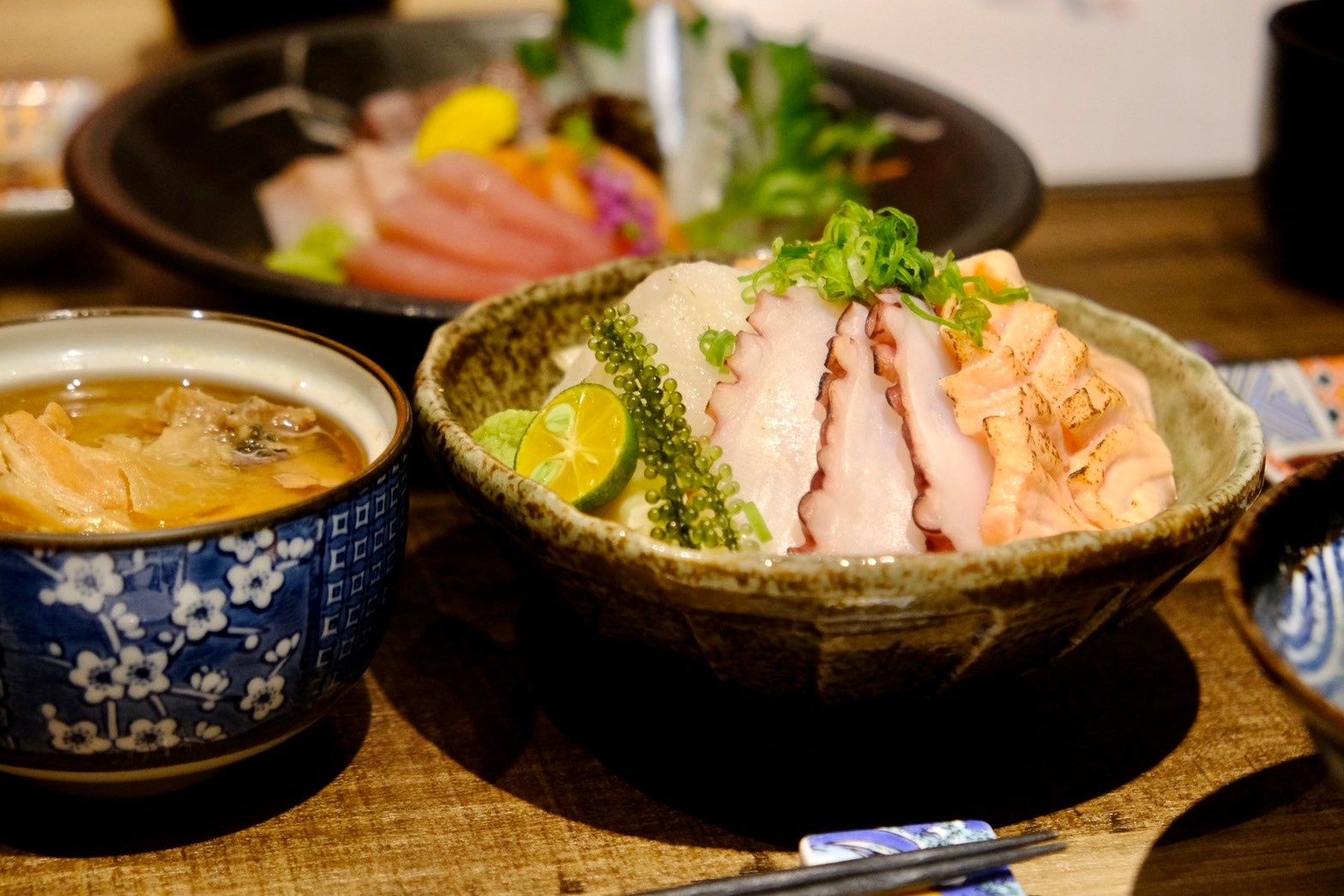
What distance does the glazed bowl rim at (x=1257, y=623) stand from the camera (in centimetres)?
98

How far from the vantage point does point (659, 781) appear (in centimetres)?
138

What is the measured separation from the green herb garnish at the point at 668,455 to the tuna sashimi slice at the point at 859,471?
86 mm

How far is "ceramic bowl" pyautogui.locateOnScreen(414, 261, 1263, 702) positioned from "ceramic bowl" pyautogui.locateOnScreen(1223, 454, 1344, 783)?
3.0 inches

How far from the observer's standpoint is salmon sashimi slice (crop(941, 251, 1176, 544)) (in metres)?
1.29

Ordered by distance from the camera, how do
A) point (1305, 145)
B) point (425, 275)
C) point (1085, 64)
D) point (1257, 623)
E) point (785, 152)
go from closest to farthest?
1. point (1257, 623)
2. point (425, 275)
3. point (1305, 145)
4. point (785, 152)
5. point (1085, 64)

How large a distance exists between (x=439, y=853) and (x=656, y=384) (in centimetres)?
53

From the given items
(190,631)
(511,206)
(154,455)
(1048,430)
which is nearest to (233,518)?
(190,631)

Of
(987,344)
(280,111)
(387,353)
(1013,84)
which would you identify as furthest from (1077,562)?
(1013,84)

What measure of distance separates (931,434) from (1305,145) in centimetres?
188

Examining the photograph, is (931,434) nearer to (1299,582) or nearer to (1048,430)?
(1048,430)

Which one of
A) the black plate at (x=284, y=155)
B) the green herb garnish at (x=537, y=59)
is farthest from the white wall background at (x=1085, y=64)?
the green herb garnish at (x=537, y=59)

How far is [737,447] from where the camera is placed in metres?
A: 1.39

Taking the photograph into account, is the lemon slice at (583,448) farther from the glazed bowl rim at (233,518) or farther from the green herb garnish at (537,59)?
the green herb garnish at (537,59)

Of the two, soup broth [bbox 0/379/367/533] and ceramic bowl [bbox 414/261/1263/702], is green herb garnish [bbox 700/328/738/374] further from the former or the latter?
soup broth [bbox 0/379/367/533]
